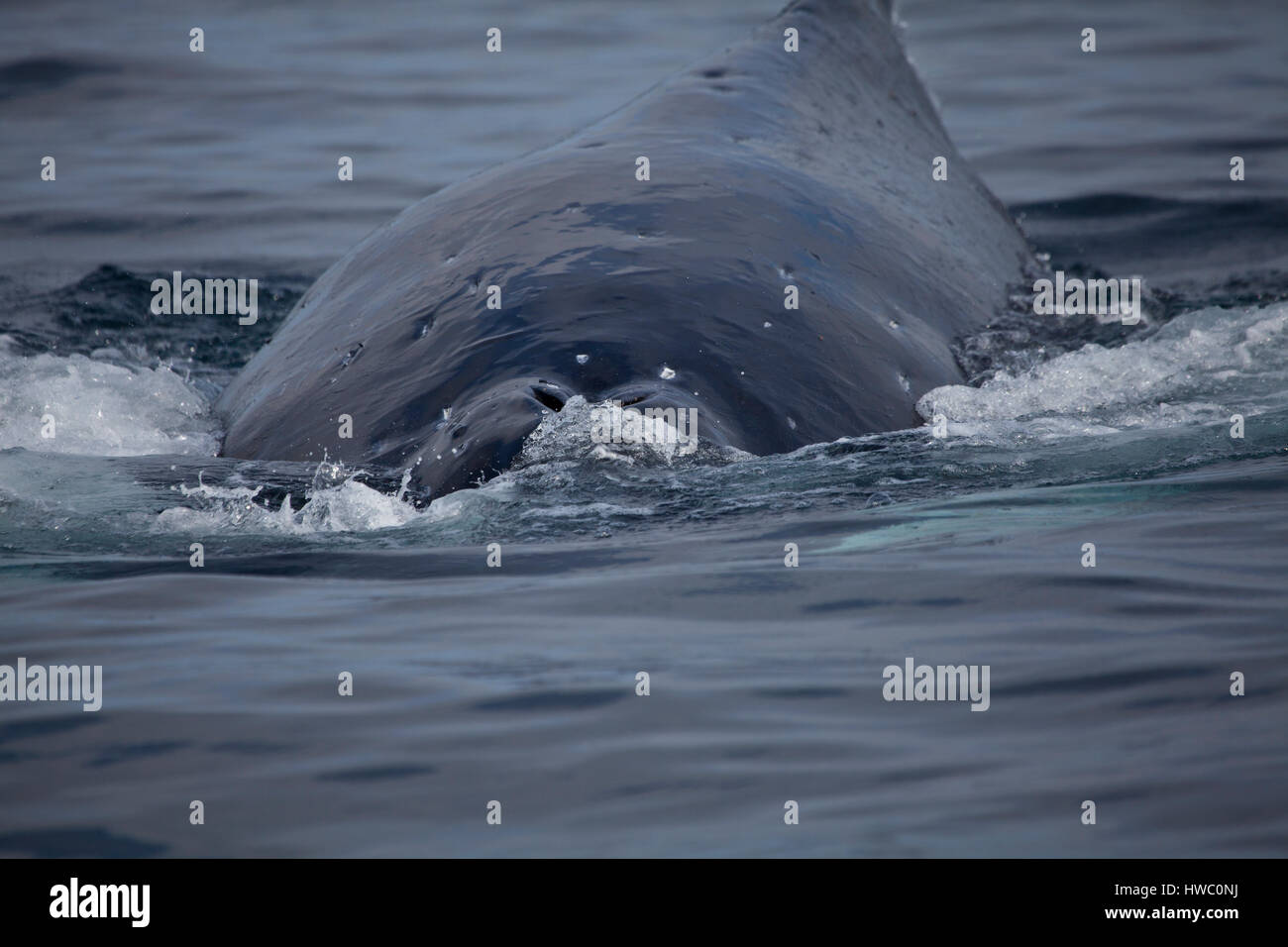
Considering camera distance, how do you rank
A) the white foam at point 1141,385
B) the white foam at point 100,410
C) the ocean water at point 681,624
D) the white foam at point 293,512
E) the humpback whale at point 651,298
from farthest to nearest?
the white foam at point 100,410 → the white foam at point 1141,385 → the humpback whale at point 651,298 → the white foam at point 293,512 → the ocean water at point 681,624

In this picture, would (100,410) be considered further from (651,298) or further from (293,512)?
(651,298)

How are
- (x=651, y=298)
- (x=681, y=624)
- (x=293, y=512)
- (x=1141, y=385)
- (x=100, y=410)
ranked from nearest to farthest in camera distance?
(x=681, y=624) < (x=293, y=512) < (x=651, y=298) < (x=1141, y=385) < (x=100, y=410)

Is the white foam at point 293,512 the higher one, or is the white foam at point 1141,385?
the white foam at point 1141,385

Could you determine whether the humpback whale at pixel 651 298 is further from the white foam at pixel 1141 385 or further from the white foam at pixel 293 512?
the white foam at pixel 1141 385

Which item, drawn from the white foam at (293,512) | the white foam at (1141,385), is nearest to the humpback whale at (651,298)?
the white foam at (293,512)

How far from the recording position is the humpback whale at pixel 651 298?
5.64 meters

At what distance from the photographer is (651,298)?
235 inches

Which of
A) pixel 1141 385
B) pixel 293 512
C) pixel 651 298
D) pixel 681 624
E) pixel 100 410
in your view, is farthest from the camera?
pixel 100 410

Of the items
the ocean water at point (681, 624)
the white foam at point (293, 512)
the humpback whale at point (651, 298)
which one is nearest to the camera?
the ocean water at point (681, 624)

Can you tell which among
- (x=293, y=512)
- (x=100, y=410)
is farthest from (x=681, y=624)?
(x=100, y=410)

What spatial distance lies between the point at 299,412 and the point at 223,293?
245 inches

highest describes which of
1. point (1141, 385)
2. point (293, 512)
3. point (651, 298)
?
point (651, 298)
